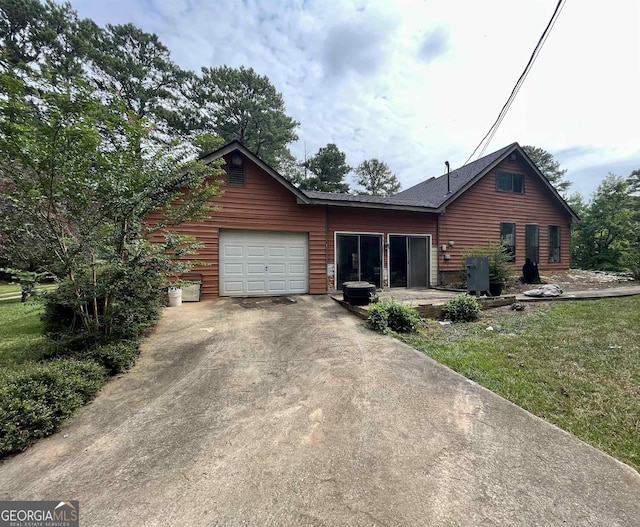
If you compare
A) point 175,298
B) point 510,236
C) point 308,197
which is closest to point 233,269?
point 175,298

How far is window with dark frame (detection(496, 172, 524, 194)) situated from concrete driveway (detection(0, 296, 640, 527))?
36.9ft

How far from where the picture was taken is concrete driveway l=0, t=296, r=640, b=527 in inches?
61.5

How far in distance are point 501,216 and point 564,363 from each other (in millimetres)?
9803

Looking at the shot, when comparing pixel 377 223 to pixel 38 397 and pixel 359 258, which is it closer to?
pixel 359 258

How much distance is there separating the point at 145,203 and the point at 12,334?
156 inches

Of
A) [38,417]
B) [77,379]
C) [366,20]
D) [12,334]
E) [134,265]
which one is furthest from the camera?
[366,20]

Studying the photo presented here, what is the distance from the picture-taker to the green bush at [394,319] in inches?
195

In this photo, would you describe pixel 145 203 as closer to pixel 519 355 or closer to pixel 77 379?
pixel 77 379

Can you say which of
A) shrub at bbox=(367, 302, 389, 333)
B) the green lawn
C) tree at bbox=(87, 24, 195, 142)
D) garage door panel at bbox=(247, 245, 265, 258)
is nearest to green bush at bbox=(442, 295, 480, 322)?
shrub at bbox=(367, 302, 389, 333)

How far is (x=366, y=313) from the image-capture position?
5.64 meters

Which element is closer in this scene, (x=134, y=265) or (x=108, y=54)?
(x=134, y=265)

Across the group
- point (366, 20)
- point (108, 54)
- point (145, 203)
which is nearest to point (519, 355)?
point (145, 203)

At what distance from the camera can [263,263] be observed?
331 inches

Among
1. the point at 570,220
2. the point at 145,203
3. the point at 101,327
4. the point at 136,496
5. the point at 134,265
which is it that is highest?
the point at 570,220
